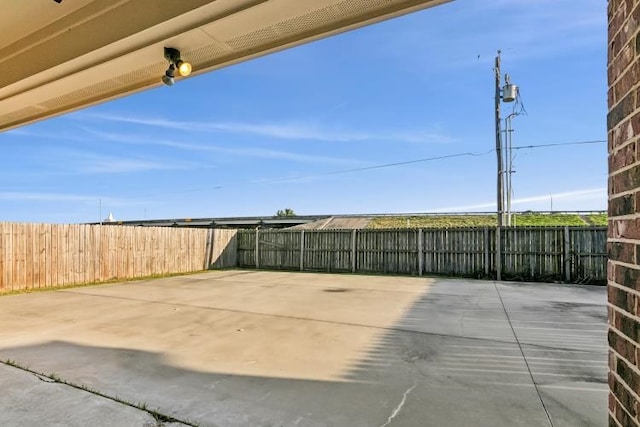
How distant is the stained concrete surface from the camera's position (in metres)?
2.19

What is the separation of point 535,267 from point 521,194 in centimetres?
400

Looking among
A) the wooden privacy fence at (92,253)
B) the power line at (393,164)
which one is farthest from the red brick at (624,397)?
the wooden privacy fence at (92,253)

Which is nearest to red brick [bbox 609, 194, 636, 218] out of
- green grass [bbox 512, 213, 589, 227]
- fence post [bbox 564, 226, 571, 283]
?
fence post [bbox 564, 226, 571, 283]

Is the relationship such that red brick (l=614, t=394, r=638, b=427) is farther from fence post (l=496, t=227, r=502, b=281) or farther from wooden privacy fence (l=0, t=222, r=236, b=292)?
fence post (l=496, t=227, r=502, b=281)

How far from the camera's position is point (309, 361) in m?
3.12

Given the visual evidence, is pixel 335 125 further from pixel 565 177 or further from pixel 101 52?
pixel 101 52

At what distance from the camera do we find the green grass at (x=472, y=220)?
1808cm

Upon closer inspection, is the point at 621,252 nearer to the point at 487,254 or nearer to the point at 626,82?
the point at 626,82

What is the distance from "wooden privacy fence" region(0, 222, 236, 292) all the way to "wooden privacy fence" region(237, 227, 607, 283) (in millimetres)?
2509

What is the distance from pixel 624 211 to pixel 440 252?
10348mm

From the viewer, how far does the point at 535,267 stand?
9969 mm

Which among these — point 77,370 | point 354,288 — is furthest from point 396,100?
point 77,370

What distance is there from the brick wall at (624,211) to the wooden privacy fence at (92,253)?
31.2 ft

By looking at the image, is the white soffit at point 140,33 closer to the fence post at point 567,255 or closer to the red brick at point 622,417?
the red brick at point 622,417
